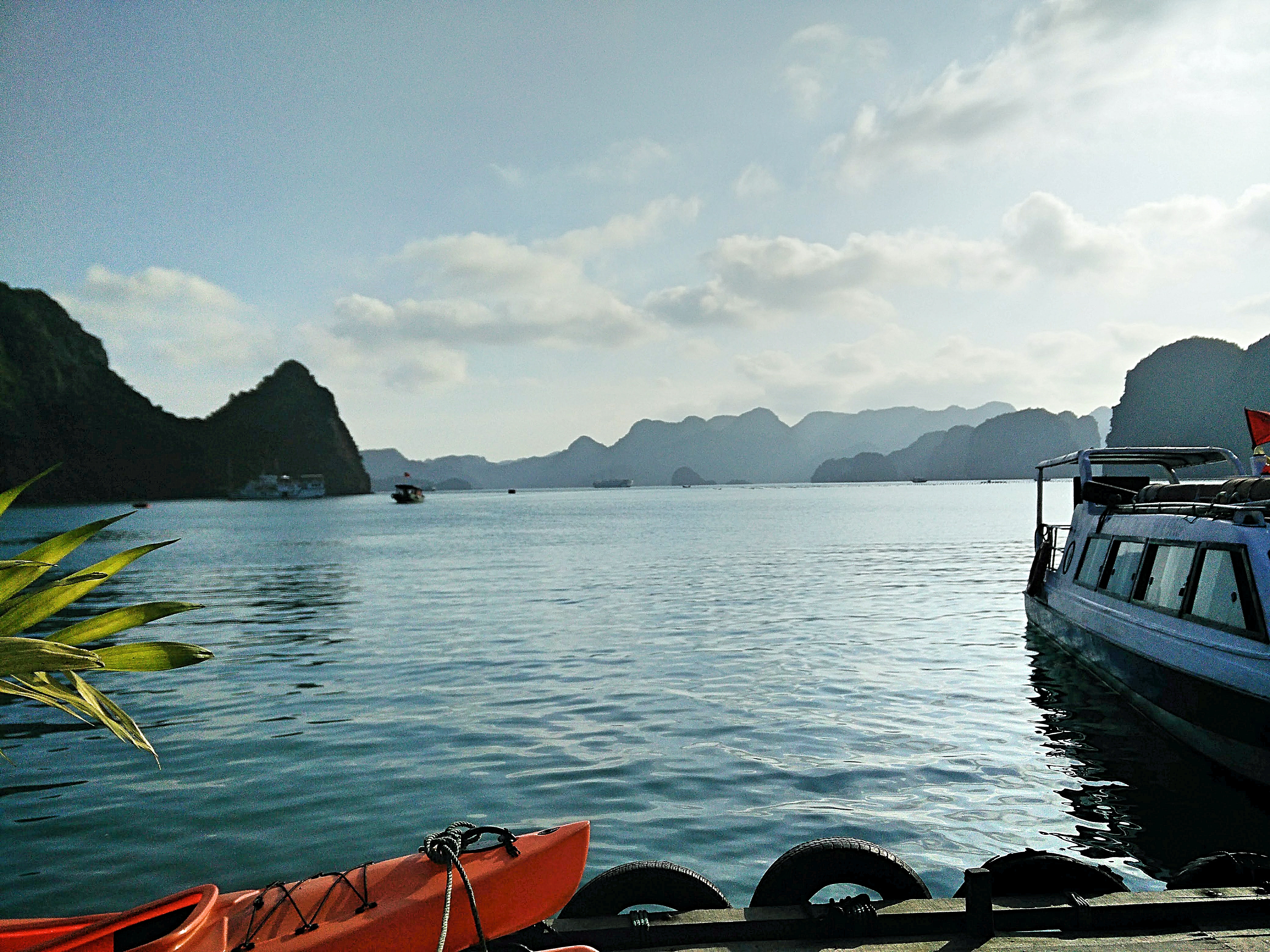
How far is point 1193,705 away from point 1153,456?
1028cm

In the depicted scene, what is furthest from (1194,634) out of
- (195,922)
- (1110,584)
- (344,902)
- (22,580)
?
(22,580)

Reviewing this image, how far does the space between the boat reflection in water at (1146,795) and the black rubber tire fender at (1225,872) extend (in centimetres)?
237

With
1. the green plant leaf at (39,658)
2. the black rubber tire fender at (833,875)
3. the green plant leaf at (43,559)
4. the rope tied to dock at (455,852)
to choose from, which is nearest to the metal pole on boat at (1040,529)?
the black rubber tire fender at (833,875)

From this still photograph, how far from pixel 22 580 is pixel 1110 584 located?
55.6ft

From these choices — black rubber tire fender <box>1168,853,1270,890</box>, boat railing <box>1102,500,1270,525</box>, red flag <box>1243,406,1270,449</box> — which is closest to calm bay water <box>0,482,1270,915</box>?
black rubber tire fender <box>1168,853,1270,890</box>

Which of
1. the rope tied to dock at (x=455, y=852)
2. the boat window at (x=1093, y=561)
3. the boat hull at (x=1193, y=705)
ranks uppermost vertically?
the boat window at (x=1093, y=561)

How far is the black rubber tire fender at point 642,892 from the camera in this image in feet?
20.1

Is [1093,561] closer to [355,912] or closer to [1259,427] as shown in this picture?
[1259,427]

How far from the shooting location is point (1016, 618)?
26.3m

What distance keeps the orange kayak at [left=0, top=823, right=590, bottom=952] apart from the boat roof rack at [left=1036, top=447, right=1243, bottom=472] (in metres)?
17.2

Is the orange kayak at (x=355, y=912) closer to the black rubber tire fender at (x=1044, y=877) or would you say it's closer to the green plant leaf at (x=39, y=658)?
the green plant leaf at (x=39, y=658)

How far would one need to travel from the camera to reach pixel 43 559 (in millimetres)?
4406

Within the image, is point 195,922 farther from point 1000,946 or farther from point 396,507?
point 396,507

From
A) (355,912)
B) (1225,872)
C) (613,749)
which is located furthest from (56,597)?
(613,749)
